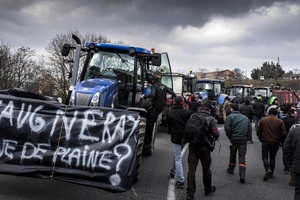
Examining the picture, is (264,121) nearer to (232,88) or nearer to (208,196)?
(208,196)

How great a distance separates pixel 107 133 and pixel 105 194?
1.22 meters

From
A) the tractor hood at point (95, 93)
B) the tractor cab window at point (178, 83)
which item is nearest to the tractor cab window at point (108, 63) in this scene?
the tractor hood at point (95, 93)

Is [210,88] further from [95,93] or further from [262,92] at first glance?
[95,93]

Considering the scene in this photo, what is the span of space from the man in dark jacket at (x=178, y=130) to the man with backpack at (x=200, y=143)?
0.59 meters

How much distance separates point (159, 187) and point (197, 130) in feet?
4.73

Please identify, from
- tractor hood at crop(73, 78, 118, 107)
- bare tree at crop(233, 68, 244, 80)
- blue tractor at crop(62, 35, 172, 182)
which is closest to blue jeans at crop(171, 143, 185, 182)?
blue tractor at crop(62, 35, 172, 182)

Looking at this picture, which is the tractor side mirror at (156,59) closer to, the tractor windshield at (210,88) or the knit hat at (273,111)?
the knit hat at (273,111)

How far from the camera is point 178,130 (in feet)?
21.2

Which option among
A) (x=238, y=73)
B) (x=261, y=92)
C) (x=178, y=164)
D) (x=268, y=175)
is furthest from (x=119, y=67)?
(x=238, y=73)

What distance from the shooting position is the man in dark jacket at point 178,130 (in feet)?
20.8

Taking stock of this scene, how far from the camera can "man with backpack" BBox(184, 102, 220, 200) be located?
568 centimetres

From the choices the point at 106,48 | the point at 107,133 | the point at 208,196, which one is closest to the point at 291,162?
the point at 208,196

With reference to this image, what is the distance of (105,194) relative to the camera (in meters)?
5.50

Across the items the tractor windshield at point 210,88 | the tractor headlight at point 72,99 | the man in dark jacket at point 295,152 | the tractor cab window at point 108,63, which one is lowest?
the man in dark jacket at point 295,152
